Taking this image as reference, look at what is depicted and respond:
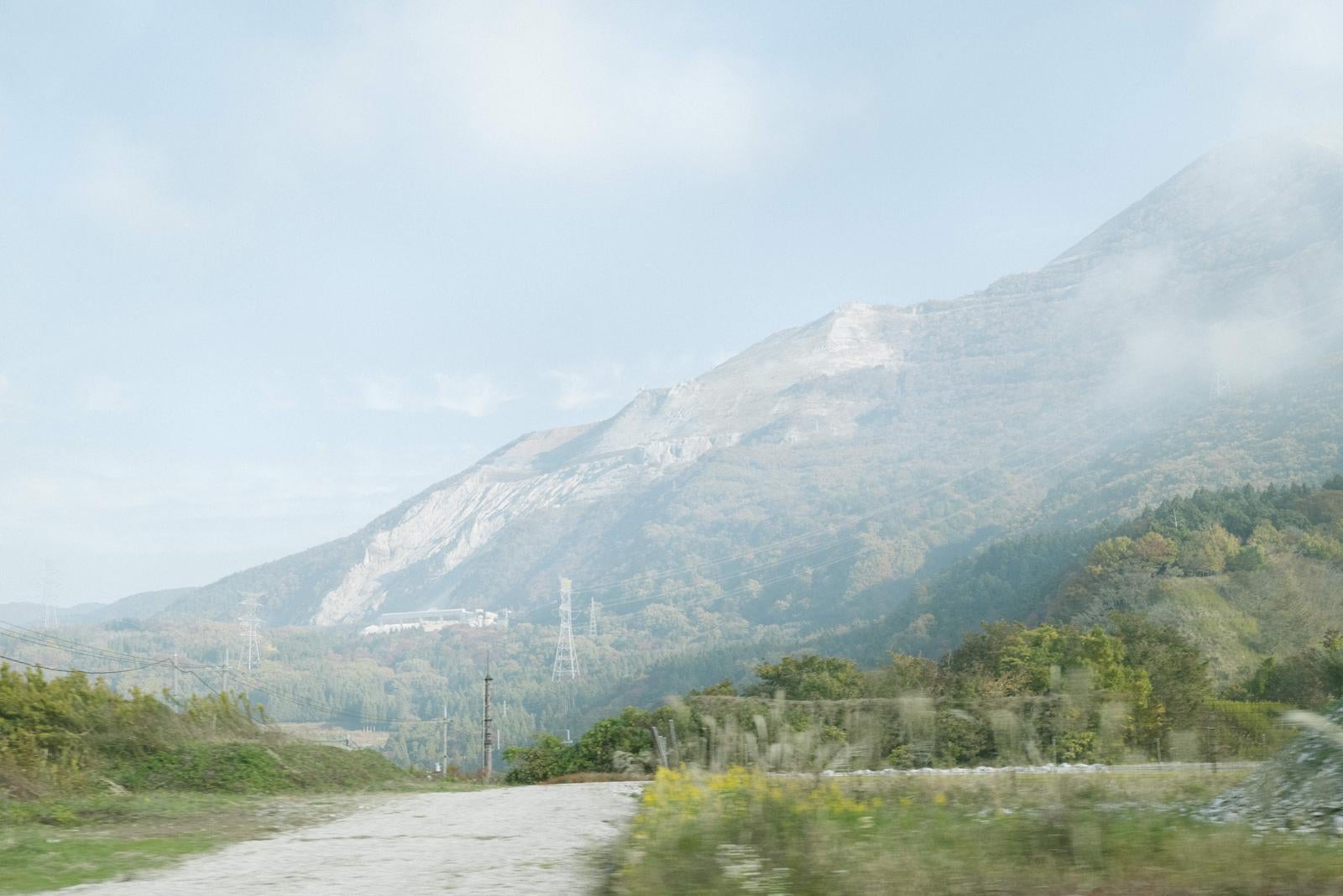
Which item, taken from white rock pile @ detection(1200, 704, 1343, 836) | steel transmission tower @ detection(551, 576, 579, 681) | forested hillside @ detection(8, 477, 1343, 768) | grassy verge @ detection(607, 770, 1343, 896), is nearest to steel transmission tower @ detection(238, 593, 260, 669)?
forested hillside @ detection(8, 477, 1343, 768)

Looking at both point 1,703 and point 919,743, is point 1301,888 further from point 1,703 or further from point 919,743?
point 1,703

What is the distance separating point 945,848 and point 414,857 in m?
3.66

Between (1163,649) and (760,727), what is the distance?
24364mm

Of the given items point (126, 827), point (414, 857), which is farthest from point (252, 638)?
point (414, 857)

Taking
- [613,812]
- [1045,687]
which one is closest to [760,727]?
[613,812]

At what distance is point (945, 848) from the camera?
18.3ft

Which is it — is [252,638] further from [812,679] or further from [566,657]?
[812,679]

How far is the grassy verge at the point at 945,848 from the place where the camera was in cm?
481

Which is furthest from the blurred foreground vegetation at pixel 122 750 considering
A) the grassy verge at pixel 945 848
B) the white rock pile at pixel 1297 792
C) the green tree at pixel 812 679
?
the green tree at pixel 812 679

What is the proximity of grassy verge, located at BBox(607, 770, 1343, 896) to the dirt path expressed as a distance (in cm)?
67

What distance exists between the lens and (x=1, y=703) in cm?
1252

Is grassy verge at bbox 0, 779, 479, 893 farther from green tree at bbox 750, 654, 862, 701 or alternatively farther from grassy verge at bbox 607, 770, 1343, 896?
green tree at bbox 750, 654, 862, 701

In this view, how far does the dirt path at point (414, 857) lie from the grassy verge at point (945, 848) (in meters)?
0.67

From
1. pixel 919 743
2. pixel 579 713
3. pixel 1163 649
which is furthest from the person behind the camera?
pixel 579 713
